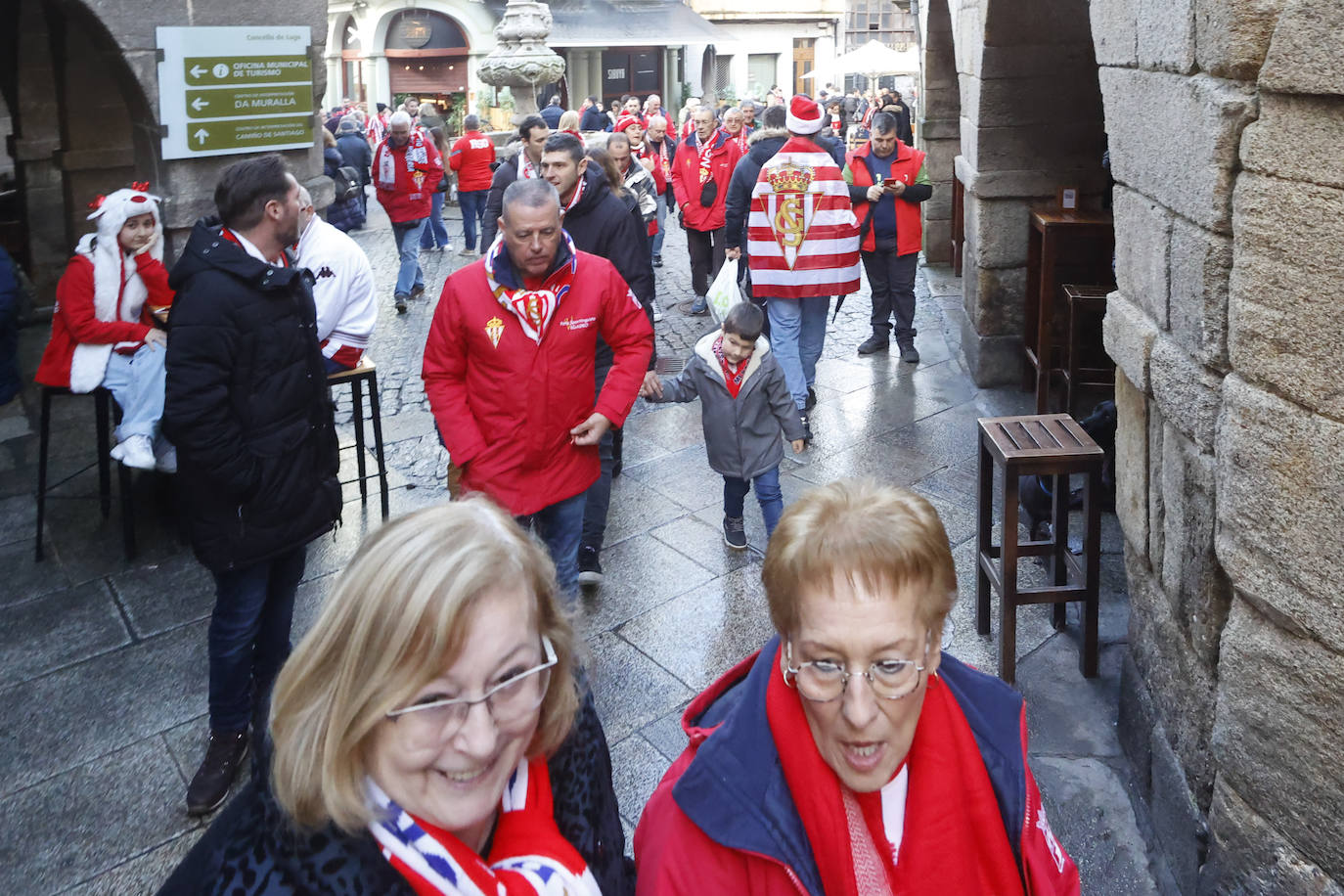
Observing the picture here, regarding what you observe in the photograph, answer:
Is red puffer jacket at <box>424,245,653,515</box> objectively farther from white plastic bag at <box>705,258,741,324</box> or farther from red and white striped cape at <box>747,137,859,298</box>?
red and white striped cape at <box>747,137,859,298</box>

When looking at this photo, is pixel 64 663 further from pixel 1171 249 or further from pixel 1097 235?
pixel 1097 235

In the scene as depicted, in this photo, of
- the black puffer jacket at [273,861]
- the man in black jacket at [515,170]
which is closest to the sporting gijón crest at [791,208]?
the man in black jacket at [515,170]

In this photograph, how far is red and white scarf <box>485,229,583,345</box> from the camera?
12.6ft

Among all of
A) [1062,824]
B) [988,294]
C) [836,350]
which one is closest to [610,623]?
[1062,824]

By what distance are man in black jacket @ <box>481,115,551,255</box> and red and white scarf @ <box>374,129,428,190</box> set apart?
3.19 meters

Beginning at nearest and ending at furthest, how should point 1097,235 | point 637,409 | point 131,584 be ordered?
1. point 131,584
2. point 1097,235
3. point 637,409

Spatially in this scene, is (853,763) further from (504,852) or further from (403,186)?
(403,186)

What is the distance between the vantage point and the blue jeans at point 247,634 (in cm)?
346

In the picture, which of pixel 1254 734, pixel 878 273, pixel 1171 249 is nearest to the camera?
pixel 1254 734

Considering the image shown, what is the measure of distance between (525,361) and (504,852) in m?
2.50

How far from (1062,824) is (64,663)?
3.50m

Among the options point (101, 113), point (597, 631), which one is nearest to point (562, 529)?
point (597, 631)

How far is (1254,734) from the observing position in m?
2.57

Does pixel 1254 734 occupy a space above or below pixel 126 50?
below
